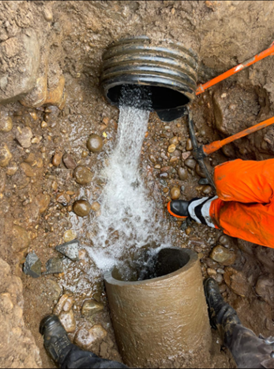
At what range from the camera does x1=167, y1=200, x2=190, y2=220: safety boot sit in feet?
8.69

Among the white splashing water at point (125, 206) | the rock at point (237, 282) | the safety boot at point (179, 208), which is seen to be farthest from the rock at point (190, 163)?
the rock at point (237, 282)

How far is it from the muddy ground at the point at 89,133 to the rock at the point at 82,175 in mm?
46

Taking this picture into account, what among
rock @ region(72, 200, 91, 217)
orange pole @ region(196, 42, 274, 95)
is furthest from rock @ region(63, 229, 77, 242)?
orange pole @ region(196, 42, 274, 95)

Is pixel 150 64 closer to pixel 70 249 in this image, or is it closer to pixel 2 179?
pixel 2 179

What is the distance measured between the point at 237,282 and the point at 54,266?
1.63 m

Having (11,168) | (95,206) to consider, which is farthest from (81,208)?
(11,168)

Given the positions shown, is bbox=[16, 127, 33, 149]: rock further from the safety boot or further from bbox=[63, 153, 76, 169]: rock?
the safety boot

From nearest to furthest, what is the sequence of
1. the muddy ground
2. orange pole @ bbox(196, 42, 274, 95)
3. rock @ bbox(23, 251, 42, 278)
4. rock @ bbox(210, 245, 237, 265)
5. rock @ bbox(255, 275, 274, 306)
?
1. the muddy ground
2. orange pole @ bbox(196, 42, 274, 95)
3. rock @ bbox(23, 251, 42, 278)
4. rock @ bbox(255, 275, 274, 306)
5. rock @ bbox(210, 245, 237, 265)

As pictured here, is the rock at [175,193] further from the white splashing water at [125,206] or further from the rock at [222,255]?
the rock at [222,255]

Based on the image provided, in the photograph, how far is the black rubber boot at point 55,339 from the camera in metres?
2.00

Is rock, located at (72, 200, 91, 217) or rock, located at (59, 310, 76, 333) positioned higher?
rock, located at (72, 200, 91, 217)

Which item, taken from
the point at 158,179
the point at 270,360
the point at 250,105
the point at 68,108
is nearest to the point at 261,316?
the point at 270,360

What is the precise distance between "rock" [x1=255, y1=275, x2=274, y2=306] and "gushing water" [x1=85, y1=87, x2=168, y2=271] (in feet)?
3.14

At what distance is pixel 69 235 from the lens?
2.41 m
